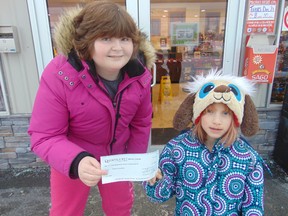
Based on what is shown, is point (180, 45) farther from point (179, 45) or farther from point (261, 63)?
point (261, 63)

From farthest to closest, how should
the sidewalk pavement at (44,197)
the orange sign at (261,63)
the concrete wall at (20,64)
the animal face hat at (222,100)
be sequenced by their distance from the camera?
the orange sign at (261,63)
the concrete wall at (20,64)
the sidewalk pavement at (44,197)
the animal face hat at (222,100)

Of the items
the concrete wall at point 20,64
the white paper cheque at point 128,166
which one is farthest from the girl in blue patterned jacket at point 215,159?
the concrete wall at point 20,64

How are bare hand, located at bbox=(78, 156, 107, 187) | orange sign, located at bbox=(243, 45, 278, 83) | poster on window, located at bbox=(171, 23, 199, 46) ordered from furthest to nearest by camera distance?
1. poster on window, located at bbox=(171, 23, 199, 46)
2. orange sign, located at bbox=(243, 45, 278, 83)
3. bare hand, located at bbox=(78, 156, 107, 187)

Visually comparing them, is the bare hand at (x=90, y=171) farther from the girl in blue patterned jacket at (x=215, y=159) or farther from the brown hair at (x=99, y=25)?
the brown hair at (x=99, y=25)

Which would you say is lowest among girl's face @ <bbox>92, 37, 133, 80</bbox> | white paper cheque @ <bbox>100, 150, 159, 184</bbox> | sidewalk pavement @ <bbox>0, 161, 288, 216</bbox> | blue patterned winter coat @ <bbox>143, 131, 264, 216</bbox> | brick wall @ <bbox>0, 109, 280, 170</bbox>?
sidewalk pavement @ <bbox>0, 161, 288, 216</bbox>

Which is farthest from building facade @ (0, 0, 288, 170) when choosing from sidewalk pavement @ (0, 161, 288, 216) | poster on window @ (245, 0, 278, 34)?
sidewalk pavement @ (0, 161, 288, 216)

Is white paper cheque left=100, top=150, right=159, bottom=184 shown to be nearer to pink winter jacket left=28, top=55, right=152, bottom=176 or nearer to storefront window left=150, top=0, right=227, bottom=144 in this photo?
pink winter jacket left=28, top=55, right=152, bottom=176

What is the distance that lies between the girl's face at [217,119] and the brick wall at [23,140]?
1995 mm

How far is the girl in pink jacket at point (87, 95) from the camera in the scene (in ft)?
4.19

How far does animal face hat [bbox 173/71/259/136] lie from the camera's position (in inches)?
54.9

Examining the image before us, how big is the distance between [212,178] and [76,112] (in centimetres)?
86

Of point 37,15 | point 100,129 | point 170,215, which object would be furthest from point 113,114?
point 37,15

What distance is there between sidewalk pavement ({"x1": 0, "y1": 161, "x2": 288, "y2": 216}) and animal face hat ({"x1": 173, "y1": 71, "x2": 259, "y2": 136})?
135 cm

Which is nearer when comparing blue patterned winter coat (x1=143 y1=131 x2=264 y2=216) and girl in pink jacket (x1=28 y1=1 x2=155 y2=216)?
girl in pink jacket (x1=28 y1=1 x2=155 y2=216)
